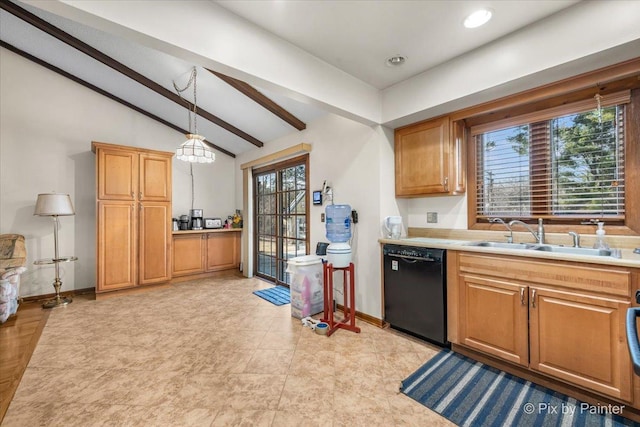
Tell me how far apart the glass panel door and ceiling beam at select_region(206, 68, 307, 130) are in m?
0.53

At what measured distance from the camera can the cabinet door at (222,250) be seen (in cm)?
520

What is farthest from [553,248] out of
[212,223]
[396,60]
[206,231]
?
[212,223]

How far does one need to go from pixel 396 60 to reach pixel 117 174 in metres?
4.11

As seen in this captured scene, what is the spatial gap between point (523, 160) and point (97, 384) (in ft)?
13.0

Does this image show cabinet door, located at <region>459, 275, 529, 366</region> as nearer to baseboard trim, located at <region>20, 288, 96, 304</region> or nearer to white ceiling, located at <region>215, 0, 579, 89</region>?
white ceiling, located at <region>215, 0, 579, 89</region>

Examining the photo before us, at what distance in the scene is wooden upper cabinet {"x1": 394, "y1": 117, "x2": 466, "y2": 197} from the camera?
2.65 meters

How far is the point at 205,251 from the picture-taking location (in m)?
5.12

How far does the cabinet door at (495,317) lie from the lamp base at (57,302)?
4.92m

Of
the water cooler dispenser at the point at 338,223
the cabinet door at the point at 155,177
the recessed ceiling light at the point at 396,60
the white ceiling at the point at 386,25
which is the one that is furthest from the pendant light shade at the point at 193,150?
the recessed ceiling light at the point at 396,60

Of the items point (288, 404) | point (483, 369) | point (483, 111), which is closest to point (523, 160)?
point (483, 111)

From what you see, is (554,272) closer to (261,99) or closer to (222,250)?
(261,99)

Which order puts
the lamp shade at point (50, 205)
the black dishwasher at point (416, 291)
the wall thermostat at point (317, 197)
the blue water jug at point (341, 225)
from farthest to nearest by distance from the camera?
the wall thermostat at point (317, 197), the lamp shade at point (50, 205), the blue water jug at point (341, 225), the black dishwasher at point (416, 291)

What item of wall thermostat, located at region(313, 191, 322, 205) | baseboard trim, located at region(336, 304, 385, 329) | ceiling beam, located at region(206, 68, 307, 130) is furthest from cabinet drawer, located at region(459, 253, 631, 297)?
ceiling beam, located at region(206, 68, 307, 130)

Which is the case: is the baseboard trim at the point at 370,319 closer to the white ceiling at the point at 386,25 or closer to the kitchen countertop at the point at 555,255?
the kitchen countertop at the point at 555,255
